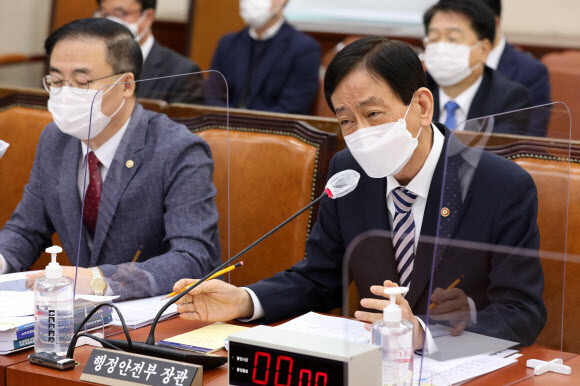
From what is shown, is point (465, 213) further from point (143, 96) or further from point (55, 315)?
point (143, 96)

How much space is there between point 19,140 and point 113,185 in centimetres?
82

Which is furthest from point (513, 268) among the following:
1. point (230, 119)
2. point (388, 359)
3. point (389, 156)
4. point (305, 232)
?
point (230, 119)

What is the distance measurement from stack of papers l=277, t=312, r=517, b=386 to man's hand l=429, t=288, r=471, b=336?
0.6 inches

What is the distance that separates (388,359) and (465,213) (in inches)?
9.6

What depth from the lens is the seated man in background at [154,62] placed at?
1.92 metres

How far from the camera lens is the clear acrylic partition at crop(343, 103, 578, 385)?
1224 millimetres

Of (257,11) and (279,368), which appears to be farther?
(257,11)

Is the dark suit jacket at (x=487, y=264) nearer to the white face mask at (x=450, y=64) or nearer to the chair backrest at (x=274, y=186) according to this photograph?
the chair backrest at (x=274, y=186)

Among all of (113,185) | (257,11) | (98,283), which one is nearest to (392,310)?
(98,283)

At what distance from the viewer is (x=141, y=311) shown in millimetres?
1661

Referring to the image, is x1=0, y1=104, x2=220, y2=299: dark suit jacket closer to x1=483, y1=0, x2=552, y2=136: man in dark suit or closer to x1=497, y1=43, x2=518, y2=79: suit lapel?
x1=483, y1=0, x2=552, y2=136: man in dark suit

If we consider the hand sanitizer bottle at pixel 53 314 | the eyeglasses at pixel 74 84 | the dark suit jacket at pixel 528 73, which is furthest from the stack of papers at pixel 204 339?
the dark suit jacket at pixel 528 73

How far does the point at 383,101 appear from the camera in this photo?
164 cm

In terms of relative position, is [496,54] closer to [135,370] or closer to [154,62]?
[154,62]
